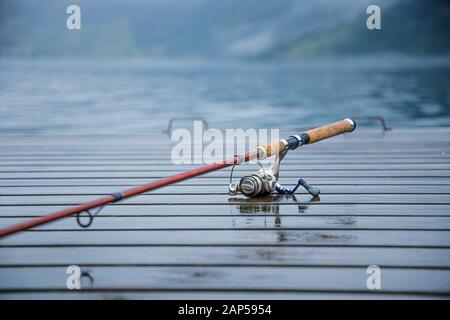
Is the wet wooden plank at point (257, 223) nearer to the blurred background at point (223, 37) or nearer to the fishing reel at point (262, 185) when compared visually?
the fishing reel at point (262, 185)

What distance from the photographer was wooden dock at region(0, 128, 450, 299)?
2.61 meters

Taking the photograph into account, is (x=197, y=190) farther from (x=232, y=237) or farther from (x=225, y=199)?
(x=232, y=237)

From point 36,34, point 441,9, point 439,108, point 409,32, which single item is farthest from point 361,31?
point 439,108

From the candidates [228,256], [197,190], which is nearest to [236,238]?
[228,256]

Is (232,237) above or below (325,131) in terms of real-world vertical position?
below

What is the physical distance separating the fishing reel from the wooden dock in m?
0.06

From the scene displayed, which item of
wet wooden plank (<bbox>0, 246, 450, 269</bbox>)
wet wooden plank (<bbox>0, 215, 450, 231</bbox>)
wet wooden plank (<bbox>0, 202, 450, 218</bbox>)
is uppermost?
wet wooden plank (<bbox>0, 202, 450, 218</bbox>)

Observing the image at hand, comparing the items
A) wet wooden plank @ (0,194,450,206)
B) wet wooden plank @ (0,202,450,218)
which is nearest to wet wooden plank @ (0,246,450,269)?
wet wooden plank @ (0,202,450,218)

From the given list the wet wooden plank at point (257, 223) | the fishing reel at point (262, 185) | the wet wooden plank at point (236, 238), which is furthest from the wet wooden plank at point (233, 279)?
the fishing reel at point (262, 185)

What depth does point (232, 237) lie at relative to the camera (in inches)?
125

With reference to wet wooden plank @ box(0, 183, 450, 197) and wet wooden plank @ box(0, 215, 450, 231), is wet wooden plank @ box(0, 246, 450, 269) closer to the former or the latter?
wet wooden plank @ box(0, 215, 450, 231)

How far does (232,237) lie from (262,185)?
0.77 m

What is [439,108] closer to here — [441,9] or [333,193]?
[333,193]
